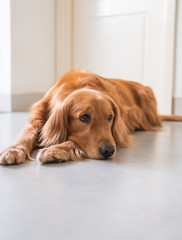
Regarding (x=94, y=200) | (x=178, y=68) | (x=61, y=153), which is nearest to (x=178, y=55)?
(x=178, y=68)

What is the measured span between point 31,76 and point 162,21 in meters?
1.63

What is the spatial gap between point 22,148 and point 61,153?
17 centimetres

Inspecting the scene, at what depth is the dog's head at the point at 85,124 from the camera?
4.57ft

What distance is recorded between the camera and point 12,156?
50.4 inches

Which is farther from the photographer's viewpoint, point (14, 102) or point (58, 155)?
point (14, 102)

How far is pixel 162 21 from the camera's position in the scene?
3402mm

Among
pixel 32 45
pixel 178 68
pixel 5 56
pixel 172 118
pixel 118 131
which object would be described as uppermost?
pixel 32 45

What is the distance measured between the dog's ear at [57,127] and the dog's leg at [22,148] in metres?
0.06

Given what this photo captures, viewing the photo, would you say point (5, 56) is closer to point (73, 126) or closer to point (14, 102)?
point (14, 102)

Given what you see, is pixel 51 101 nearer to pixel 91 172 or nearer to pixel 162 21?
pixel 91 172

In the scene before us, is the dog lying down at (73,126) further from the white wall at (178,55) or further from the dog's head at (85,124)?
the white wall at (178,55)

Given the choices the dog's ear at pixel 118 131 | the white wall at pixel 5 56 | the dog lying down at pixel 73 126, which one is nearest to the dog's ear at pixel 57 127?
the dog lying down at pixel 73 126

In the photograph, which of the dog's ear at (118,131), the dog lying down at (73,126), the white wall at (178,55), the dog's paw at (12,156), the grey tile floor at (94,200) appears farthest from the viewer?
the white wall at (178,55)

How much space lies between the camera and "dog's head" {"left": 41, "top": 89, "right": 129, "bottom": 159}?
4.57 feet
